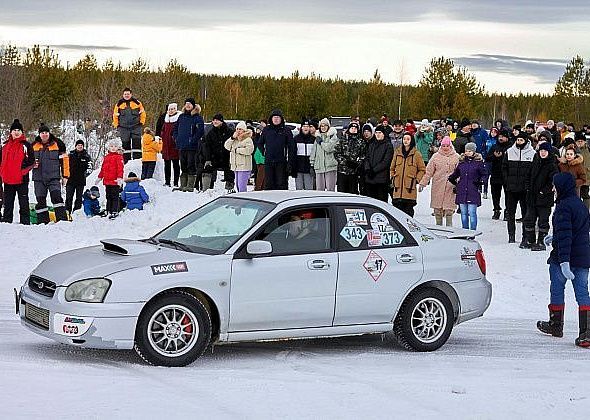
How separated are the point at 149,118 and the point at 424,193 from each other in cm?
2501

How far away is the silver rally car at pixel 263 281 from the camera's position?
880 cm

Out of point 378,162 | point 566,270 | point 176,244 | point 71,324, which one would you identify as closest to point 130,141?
point 378,162

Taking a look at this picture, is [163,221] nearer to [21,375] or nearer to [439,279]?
[439,279]

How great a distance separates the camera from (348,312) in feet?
32.1

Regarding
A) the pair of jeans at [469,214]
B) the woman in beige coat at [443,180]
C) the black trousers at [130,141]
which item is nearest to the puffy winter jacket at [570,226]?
the pair of jeans at [469,214]

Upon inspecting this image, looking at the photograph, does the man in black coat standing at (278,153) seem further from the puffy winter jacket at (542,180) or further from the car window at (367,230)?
the car window at (367,230)

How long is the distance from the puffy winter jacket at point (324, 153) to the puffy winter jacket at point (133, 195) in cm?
339

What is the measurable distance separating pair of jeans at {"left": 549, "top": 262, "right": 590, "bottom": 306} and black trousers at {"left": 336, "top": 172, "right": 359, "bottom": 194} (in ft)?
26.1

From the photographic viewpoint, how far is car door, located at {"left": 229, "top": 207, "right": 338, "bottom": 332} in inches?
364

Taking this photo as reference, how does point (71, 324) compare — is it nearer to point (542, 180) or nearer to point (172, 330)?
point (172, 330)

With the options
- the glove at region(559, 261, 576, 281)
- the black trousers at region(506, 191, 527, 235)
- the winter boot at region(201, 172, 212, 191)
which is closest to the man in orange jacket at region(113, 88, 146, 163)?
the winter boot at region(201, 172, 212, 191)

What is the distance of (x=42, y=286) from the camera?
9180 mm

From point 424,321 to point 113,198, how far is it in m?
11.0

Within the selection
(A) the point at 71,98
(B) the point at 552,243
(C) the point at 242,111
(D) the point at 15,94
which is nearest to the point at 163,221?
(B) the point at 552,243
